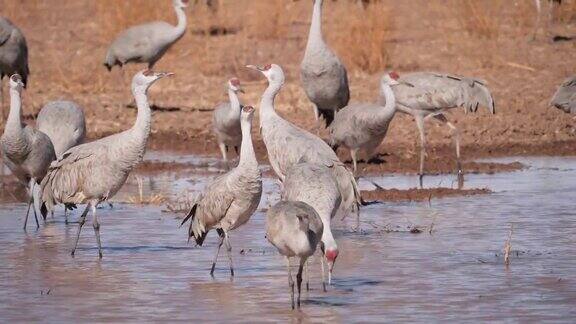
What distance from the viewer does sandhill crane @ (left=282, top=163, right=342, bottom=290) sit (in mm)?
8656

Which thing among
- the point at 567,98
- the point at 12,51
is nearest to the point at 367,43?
the point at 12,51

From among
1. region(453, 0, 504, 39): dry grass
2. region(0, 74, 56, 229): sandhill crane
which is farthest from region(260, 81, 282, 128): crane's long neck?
region(453, 0, 504, 39): dry grass

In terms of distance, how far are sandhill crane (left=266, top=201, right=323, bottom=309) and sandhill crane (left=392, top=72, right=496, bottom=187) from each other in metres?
5.94

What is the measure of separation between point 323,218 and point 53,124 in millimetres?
4690

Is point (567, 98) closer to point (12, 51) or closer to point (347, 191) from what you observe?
point (347, 191)

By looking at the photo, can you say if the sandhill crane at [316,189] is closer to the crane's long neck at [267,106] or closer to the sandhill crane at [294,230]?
the sandhill crane at [294,230]

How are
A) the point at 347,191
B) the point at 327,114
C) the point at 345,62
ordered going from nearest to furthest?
the point at 347,191 → the point at 327,114 → the point at 345,62

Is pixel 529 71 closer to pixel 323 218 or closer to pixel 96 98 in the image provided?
pixel 96 98

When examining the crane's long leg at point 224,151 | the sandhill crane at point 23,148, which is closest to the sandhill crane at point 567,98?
the crane's long leg at point 224,151

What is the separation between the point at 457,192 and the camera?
12258 millimetres

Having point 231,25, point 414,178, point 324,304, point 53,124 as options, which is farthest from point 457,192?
point 231,25

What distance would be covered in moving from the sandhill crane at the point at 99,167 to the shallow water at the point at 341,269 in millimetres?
403

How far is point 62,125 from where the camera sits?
41.3ft

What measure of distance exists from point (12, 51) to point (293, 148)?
7545mm
